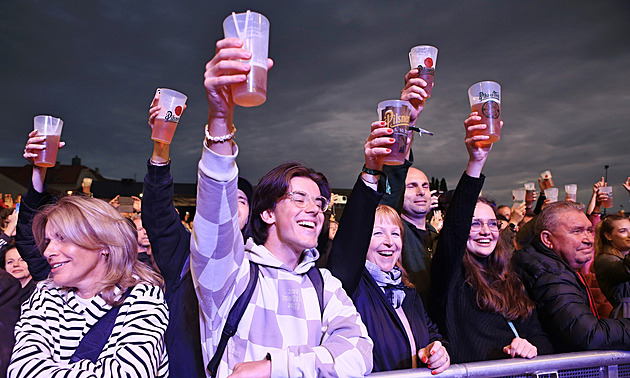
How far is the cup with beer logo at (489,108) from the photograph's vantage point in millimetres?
2244

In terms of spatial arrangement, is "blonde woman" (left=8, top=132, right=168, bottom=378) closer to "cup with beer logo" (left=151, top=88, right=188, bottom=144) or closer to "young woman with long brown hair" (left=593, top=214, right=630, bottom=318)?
"cup with beer logo" (left=151, top=88, right=188, bottom=144)

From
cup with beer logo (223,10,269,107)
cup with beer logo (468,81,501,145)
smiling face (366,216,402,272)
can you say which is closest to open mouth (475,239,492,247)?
smiling face (366,216,402,272)

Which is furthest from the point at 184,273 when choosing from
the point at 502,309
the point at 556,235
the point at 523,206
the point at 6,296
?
the point at 523,206

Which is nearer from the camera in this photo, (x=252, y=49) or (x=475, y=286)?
(x=252, y=49)

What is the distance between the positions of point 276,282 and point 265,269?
0.24 feet

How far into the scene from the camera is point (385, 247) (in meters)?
2.52

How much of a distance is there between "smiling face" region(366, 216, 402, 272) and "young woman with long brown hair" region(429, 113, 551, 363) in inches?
9.9

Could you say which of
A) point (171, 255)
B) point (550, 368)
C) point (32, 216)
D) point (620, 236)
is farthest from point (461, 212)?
point (32, 216)

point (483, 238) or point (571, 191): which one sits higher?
point (571, 191)

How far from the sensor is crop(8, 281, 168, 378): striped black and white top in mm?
1584

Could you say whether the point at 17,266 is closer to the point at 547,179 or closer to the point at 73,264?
the point at 73,264

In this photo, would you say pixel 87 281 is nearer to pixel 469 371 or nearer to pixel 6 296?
pixel 6 296

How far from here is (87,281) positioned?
1865mm

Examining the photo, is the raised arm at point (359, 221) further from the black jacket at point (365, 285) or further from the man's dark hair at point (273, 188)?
the man's dark hair at point (273, 188)
